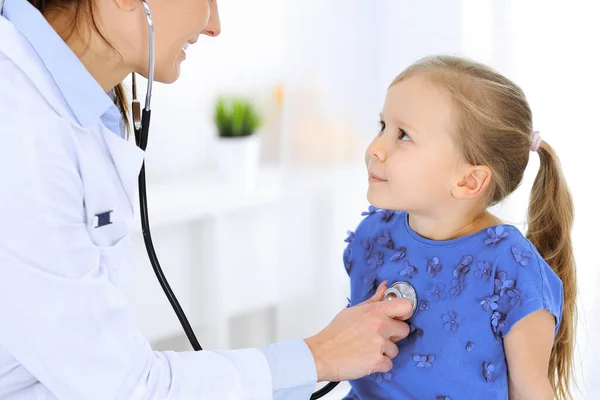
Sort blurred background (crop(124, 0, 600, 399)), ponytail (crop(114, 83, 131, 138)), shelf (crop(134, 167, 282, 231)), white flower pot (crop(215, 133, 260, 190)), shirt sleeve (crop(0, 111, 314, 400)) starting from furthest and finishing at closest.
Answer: white flower pot (crop(215, 133, 260, 190)) → shelf (crop(134, 167, 282, 231)) → blurred background (crop(124, 0, 600, 399)) → ponytail (crop(114, 83, 131, 138)) → shirt sleeve (crop(0, 111, 314, 400))

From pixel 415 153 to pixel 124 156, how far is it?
17.3 inches

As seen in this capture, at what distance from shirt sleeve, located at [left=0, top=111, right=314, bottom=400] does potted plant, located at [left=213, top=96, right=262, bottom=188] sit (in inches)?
52.8

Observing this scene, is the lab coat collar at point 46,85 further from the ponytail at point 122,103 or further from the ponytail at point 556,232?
the ponytail at point 556,232

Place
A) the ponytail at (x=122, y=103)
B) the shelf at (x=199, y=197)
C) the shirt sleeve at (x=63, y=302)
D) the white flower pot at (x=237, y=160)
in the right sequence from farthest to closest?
the white flower pot at (x=237, y=160), the shelf at (x=199, y=197), the ponytail at (x=122, y=103), the shirt sleeve at (x=63, y=302)

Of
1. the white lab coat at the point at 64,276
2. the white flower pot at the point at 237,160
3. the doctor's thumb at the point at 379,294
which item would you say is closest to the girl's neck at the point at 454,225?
the doctor's thumb at the point at 379,294

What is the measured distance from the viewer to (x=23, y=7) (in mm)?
1101

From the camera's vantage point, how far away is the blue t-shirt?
3.90 feet

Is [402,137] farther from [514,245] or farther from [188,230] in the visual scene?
[188,230]

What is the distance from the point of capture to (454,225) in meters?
1.30

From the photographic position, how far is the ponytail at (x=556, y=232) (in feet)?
4.28

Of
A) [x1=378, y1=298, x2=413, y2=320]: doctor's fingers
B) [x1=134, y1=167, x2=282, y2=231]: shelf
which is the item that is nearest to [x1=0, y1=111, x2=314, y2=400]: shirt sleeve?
[x1=378, y1=298, x2=413, y2=320]: doctor's fingers

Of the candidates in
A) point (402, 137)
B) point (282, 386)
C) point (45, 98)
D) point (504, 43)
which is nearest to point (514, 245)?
point (402, 137)

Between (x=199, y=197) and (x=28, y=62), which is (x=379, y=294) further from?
(x=199, y=197)

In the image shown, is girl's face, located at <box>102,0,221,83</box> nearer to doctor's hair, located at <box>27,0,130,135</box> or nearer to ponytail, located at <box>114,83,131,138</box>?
doctor's hair, located at <box>27,0,130,135</box>
